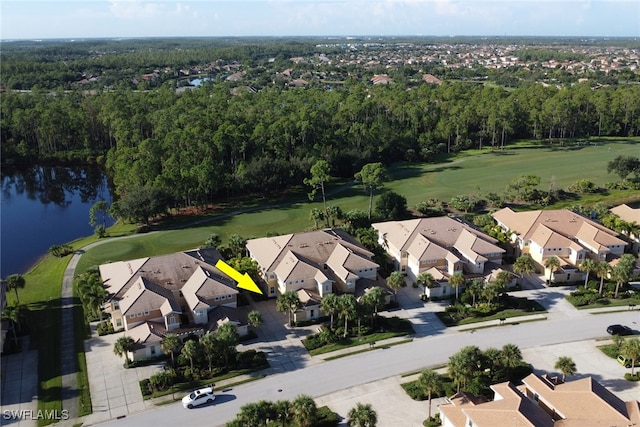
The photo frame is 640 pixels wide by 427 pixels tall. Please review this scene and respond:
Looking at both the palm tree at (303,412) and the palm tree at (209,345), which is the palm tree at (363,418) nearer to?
the palm tree at (303,412)

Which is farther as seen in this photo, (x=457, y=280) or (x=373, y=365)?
(x=457, y=280)

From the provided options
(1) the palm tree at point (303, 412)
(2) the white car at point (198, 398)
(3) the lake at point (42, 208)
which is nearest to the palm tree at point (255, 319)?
(2) the white car at point (198, 398)

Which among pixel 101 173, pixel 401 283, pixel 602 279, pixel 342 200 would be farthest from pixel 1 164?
pixel 602 279

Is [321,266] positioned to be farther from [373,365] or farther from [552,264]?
[552,264]

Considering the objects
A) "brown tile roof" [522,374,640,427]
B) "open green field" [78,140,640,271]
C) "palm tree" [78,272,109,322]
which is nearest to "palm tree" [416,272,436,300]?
"brown tile roof" [522,374,640,427]

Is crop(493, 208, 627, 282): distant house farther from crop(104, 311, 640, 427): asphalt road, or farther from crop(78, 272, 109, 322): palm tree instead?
crop(78, 272, 109, 322): palm tree

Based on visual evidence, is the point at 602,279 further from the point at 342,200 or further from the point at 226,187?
the point at 226,187

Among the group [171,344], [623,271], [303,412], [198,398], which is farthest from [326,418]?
[623,271]

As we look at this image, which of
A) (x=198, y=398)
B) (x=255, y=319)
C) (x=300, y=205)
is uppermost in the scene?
(x=255, y=319)
